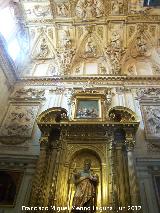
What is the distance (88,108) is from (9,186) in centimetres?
446

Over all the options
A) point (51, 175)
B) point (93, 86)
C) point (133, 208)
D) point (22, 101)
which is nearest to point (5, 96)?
point (22, 101)

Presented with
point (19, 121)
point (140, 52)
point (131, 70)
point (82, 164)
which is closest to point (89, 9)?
point (140, 52)

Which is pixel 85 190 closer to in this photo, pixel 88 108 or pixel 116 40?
pixel 88 108

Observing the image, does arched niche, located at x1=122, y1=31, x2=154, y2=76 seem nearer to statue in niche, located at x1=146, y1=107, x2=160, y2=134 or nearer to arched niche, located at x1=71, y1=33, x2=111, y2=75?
arched niche, located at x1=71, y1=33, x2=111, y2=75

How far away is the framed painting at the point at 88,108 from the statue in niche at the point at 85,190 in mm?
2610

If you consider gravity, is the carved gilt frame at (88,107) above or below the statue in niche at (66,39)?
below

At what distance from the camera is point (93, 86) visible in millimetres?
13055

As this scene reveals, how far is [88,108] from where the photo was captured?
1130 cm

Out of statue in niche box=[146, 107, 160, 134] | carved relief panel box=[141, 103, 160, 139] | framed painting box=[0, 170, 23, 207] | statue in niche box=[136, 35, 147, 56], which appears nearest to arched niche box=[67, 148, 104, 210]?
framed painting box=[0, 170, 23, 207]

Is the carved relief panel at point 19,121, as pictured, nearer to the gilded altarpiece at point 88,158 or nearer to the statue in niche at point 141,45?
the gilded altarpiece at point 88,158

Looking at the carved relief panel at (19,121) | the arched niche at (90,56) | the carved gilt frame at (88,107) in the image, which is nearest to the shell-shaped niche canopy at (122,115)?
the carved gilt frame at (88,107)

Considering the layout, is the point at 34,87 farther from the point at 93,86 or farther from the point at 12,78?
the point at 93,86

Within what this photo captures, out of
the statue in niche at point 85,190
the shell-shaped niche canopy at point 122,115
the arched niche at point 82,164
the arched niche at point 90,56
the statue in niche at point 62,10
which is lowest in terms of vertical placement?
the statue in niche at point 85,190

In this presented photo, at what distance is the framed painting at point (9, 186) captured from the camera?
8.52 metres
